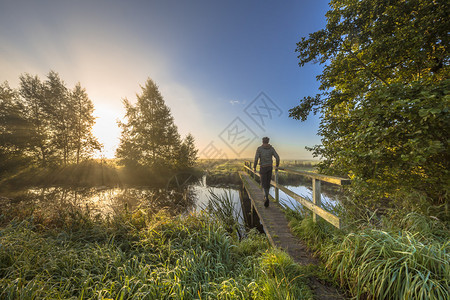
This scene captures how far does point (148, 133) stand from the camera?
15.6 meters

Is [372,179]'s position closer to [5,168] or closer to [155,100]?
[155,100]

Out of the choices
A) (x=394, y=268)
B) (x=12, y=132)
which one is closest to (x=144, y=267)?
(x=394, y=268)

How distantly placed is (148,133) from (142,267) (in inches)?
597

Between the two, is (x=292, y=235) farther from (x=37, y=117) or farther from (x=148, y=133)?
(x=37, y=117)

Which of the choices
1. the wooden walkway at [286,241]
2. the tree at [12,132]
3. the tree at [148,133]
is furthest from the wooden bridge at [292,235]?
the tree at [12,132]

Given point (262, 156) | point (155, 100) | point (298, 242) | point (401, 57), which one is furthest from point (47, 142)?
point (401, 57)

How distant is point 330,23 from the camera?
5.11m

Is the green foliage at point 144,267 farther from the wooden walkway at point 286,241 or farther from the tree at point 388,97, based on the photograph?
the tree at point 388,97

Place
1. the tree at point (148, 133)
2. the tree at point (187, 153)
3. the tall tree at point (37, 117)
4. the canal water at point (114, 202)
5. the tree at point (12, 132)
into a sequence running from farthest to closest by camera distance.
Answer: the tree at point (187, 153) < the tree at point (148, 133) < the tall tree at point (37, 117) < the tree at point (12, 132) < the canal water at point (114, 202)

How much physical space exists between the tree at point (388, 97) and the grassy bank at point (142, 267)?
2.16m

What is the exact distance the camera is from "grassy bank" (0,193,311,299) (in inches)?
69.4

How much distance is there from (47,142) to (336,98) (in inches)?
860

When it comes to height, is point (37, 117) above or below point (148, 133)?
above

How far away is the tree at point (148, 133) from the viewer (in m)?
15.1
